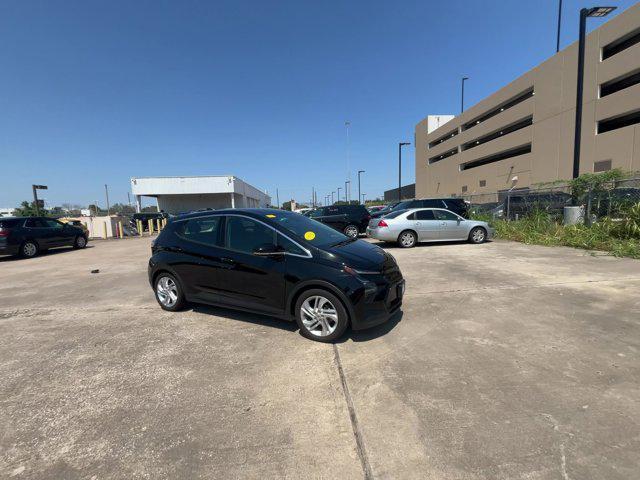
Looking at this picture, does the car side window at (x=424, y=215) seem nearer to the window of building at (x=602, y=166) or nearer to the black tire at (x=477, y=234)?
the black tire at (x=477, y=234)

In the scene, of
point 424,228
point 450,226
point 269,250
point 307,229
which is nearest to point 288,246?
point 269,250

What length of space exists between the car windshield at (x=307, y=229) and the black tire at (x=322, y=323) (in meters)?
0.65

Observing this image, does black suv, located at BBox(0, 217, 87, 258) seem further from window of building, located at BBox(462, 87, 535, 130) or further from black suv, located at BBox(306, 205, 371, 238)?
window of building, located at BBox(462, 87, 535, 130)

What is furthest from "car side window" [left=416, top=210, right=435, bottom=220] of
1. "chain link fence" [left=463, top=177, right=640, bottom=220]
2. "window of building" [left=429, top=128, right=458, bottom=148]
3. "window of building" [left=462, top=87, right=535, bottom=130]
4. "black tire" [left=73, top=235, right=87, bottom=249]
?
"window of building" [left=429, top=128, right=458, bottom=148]

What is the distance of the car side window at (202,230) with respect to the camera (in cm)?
445

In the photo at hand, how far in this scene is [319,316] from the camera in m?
3.72

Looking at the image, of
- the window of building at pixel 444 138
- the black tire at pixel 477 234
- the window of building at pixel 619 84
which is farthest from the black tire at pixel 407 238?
the window of building at pixel 444 138

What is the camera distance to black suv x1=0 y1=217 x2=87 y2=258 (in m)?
11.3

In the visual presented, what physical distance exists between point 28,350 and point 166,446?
9.33ft

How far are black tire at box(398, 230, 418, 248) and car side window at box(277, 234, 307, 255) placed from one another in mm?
7888

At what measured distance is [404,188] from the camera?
7188 centimetres

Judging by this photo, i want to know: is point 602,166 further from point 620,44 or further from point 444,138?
point 444,138

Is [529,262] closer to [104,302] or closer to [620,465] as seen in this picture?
[620,465]

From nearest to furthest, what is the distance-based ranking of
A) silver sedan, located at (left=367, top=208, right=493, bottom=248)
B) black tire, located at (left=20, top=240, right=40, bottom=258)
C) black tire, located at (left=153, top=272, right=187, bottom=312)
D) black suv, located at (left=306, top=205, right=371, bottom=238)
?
1. black tire, located at (left=153, top=272, right=187, bottom=312)
2. silver sedan, located at (left=367, top=208, right=493, bottom=248)
3. black tire, located at (left=20, top=240, right=40, bottom=258)
4. black suv, located at (left=306, top=205, right=371, bottom=238)
